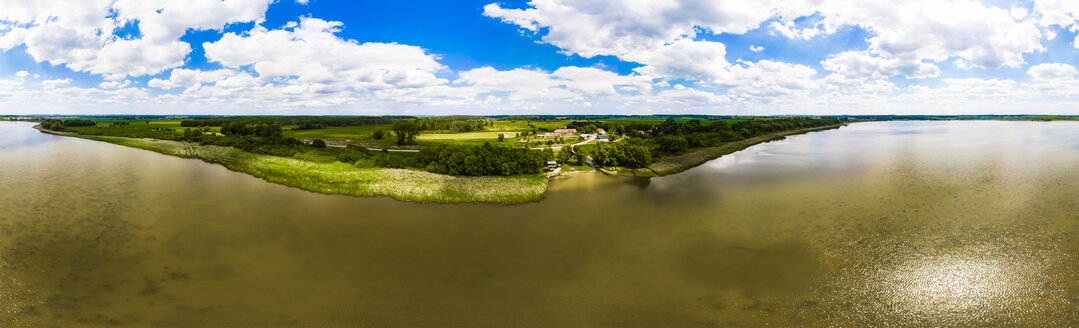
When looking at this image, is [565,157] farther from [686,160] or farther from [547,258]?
[547,258]

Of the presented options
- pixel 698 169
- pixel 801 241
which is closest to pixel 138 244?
pixel 801 241

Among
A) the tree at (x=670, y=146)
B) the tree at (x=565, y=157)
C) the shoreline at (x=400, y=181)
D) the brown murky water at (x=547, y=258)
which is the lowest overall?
the brown murky water at (x=547, y=258)

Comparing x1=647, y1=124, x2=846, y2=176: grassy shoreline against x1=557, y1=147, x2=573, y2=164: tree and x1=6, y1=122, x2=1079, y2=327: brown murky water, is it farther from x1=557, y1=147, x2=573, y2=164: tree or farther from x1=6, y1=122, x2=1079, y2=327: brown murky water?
x1=6, y1=122, x2=1079, y2=327: brown murky water

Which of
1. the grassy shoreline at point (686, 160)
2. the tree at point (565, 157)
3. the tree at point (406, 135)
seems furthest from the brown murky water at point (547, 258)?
the tree at point (406, 135)

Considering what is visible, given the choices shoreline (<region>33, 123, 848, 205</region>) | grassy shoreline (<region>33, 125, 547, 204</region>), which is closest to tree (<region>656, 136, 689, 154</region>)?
shoreline (<region>33, 123, 848, 205</region>)

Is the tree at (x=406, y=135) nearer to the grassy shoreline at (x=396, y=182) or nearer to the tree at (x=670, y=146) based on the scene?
the grassy shoreline at (x=396, y=182)

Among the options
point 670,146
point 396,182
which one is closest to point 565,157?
point 670,146

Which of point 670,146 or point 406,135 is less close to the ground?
point 406,135
